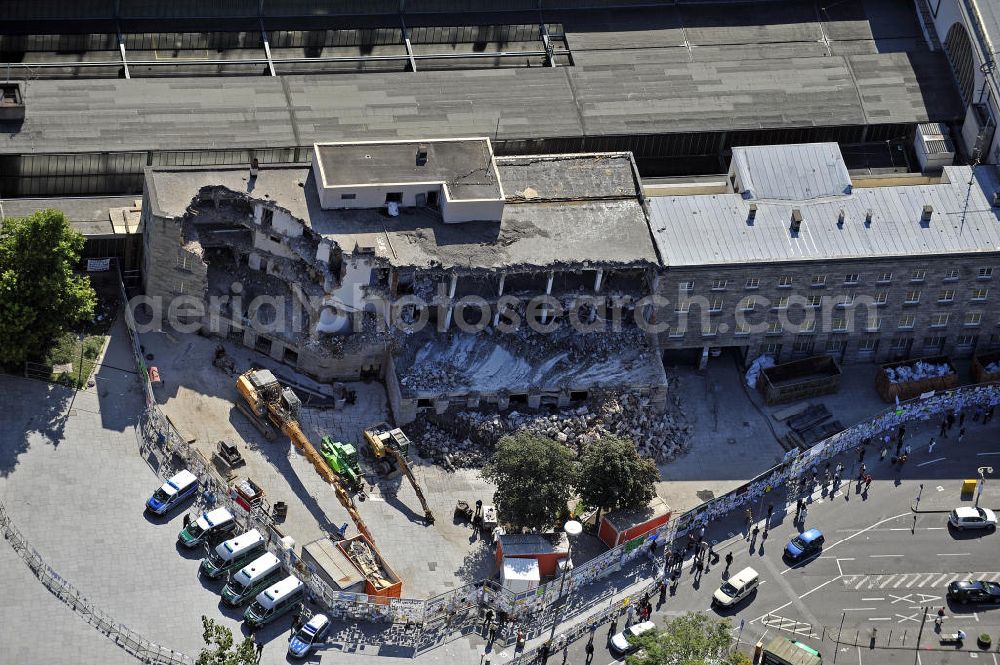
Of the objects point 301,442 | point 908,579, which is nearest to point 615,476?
point 908,579

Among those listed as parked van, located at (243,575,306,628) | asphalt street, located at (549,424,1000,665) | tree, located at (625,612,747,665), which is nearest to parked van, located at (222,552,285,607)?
parked van, located at (243,575,306,628)

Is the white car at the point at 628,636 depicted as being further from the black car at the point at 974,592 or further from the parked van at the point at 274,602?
the black car at the point at 974,592

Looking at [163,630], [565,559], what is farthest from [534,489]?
[163,630]

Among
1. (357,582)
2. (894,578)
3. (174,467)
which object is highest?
(174,467)

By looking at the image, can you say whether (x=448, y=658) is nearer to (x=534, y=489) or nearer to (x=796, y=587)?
(x=534, y=489)

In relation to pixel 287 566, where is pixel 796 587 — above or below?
below

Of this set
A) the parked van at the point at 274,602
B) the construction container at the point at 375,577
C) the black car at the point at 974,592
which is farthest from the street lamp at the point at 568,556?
the black car at the point at 974,592
